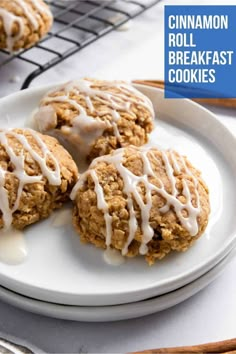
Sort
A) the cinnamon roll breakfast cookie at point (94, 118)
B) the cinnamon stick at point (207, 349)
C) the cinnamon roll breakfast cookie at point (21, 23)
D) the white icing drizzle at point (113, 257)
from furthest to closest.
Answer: the cinnamon roll breakfast cookie at point (21, 23) → the cinnamon roll breakfast cookie at point (94, 118) → the white icing drizzle at point (113, 257) → the cinnamon stick at point (207, 349)

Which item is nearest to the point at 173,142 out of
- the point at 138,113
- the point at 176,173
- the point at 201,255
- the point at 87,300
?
the point at 138,113

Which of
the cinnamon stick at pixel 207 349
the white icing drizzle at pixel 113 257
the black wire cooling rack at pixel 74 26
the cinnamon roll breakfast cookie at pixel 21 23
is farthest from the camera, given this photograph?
the black wire cooling rack at pixel 74 26

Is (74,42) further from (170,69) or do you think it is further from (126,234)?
(126,234)

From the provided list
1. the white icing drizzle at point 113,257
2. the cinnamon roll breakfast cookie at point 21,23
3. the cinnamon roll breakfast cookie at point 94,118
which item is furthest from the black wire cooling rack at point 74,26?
the white icing drizzle at point 113,257

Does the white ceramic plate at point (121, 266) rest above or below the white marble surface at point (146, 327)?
above

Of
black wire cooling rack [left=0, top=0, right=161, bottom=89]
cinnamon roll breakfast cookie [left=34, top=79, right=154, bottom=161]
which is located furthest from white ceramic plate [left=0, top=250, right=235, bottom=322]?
black wire cooling rack [left=0, top=0, right=161, bottom=89]

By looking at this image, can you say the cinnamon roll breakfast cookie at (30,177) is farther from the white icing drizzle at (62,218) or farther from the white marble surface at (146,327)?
the white marble surface at (146,327)

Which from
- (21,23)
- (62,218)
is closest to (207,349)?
(62,218)
